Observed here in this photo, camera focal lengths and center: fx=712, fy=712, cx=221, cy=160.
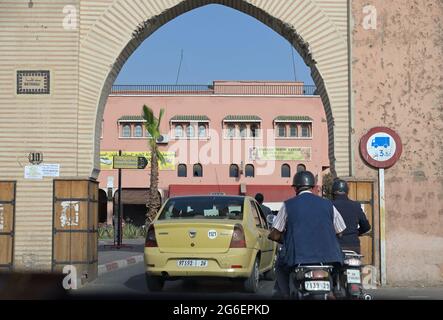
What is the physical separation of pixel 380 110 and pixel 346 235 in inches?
197

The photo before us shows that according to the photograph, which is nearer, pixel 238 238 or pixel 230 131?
pixel 238 238

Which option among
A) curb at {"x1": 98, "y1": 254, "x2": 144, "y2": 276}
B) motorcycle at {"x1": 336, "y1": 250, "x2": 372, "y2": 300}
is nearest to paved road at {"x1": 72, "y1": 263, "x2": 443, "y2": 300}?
curb at {"x1": 98, "y1": 254, "x2": 144, "y2": 276}

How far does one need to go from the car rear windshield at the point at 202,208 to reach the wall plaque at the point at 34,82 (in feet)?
10.7

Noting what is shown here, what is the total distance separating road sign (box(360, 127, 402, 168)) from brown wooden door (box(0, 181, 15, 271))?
6.25 metres

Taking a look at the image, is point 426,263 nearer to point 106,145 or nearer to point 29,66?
point 29,66

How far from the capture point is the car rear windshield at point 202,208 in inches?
440

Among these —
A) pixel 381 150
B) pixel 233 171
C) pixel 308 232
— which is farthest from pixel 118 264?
pixel 233 171

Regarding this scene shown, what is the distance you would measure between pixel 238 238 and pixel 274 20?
455cm

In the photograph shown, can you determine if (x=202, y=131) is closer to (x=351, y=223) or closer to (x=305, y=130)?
(x=305, y=130)

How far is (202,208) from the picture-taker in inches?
445

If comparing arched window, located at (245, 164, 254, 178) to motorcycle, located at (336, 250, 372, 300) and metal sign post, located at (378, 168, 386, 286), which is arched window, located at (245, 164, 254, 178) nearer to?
metal sign post, located at (378, 168, 386, 286)

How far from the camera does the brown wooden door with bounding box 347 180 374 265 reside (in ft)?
40.6

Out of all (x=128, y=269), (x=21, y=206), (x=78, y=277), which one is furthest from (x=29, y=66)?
(x=128, y=269)
